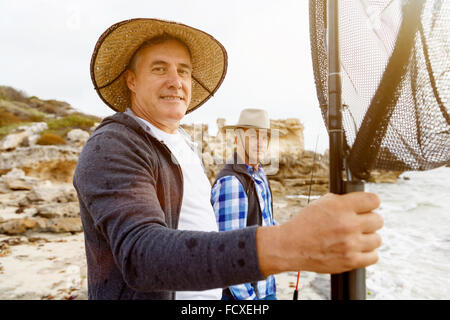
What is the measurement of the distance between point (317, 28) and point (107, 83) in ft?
5.23

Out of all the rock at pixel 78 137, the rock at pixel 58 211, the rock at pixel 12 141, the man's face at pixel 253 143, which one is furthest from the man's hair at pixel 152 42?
the rock at pixel 12 141

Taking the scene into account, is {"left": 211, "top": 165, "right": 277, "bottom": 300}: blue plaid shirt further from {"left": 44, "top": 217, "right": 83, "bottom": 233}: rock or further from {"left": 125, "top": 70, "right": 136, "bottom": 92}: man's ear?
{"left": 44, "top": 217, "right": 83, "bottom": 233}: rock

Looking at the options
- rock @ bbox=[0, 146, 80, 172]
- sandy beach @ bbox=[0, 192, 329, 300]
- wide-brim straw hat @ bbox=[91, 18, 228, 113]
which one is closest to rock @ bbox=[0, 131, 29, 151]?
rock @ bbox=[0, 146, 80, 172]

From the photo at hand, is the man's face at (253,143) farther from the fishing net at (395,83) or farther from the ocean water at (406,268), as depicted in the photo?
the fishing net at (395,83)

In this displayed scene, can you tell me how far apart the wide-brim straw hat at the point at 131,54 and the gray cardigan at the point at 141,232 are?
31.3 inches

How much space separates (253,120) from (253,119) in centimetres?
2

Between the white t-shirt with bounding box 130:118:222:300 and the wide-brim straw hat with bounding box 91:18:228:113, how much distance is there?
2.02 feet

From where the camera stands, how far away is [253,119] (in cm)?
402

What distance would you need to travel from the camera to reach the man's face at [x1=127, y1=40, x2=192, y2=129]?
177cm

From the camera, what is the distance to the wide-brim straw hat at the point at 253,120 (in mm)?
3950

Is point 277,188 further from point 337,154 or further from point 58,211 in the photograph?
point 337,154
